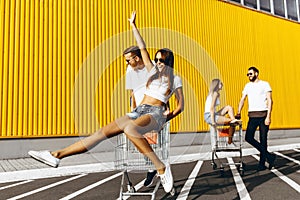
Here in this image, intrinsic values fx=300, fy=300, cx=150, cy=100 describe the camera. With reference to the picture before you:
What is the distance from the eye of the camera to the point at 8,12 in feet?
30.1

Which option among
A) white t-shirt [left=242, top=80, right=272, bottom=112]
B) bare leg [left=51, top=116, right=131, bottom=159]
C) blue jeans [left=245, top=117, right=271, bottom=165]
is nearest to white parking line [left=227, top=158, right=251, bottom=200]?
blue jeans [left=245, top=117, right=271, bottom=165]

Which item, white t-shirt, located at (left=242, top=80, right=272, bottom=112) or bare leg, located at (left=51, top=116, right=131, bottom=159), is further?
white t-shirt, located at (left=242, top=80, right=272, bottom=112)

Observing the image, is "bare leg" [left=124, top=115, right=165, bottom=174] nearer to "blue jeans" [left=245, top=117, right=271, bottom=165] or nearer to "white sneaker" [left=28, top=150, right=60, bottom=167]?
"white sneaker" [left=28, top=150, right=60, bottom=167]

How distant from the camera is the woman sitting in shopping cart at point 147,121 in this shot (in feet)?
10.2

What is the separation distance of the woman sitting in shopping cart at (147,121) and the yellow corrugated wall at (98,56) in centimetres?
642

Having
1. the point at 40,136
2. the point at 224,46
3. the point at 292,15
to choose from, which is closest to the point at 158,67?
the point at 40,136

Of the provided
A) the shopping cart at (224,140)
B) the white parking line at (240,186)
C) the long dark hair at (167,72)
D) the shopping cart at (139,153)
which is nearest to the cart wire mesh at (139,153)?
the shopping cart at (139,153)

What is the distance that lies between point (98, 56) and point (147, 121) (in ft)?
25.6

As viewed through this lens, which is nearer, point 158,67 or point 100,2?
point 158,67

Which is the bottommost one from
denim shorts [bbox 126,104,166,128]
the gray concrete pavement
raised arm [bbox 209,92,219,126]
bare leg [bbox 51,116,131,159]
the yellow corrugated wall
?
the gray concrete pavement

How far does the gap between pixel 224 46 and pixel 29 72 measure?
854cm

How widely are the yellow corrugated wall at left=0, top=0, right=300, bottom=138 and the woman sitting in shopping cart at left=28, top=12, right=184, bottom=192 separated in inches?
253

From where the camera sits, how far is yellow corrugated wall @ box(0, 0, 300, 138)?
9.05 m

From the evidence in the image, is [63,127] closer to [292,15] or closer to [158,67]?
[158,67]
